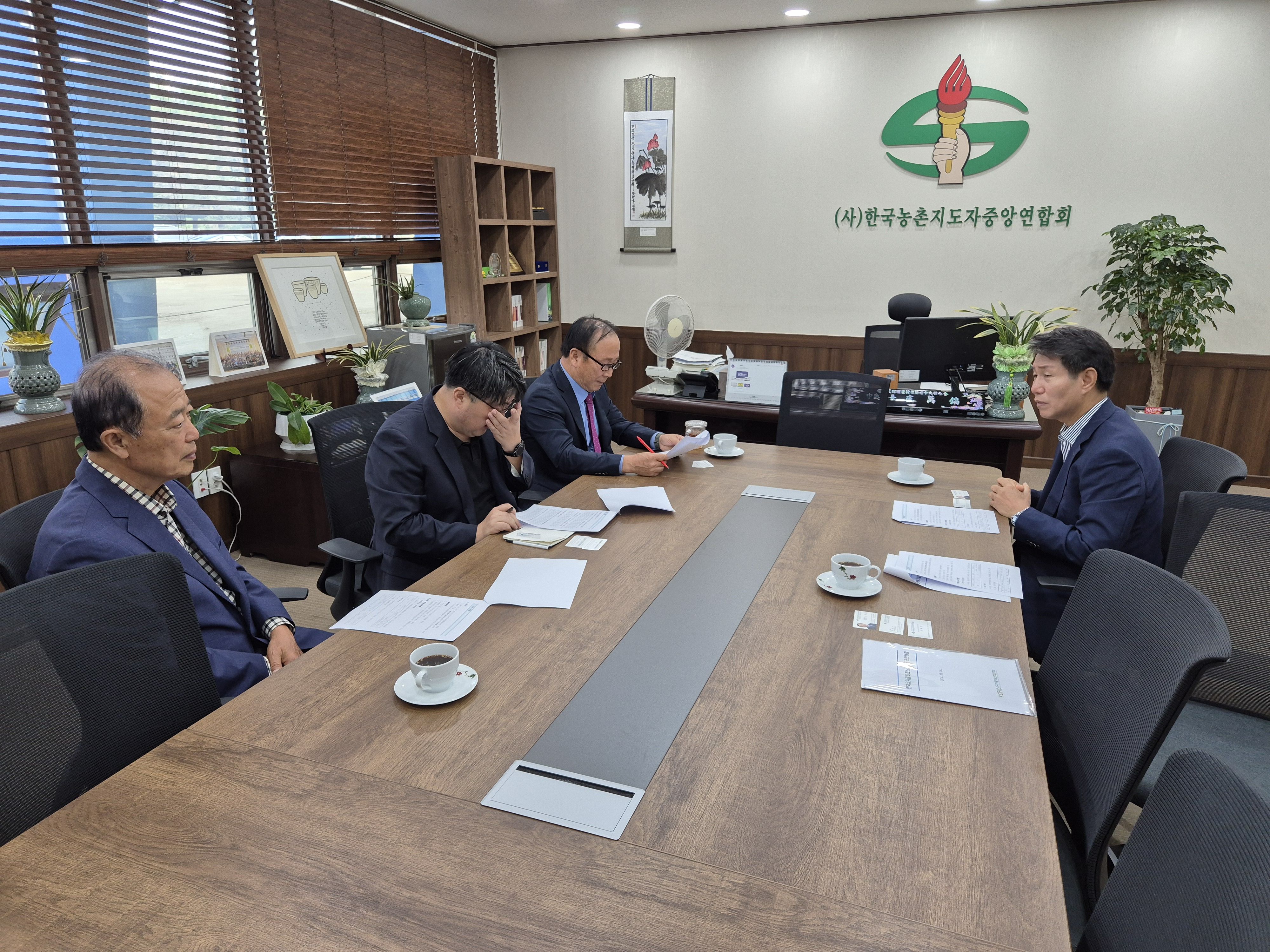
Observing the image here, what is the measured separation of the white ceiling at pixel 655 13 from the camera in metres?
4.46

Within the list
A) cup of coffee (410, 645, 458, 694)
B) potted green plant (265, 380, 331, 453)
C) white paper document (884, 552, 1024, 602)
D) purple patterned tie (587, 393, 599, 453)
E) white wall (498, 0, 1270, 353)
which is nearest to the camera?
cup of coffee (410, 645, 458, 694)

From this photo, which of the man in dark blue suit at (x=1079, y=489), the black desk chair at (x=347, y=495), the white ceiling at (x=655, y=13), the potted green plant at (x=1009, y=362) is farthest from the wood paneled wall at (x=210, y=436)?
the potted green plant at (x=1009, y=362)

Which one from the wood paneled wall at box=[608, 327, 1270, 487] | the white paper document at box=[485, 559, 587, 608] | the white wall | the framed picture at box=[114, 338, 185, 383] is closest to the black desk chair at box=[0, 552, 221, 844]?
the white paper document at box=[485, 559, 587, 608]

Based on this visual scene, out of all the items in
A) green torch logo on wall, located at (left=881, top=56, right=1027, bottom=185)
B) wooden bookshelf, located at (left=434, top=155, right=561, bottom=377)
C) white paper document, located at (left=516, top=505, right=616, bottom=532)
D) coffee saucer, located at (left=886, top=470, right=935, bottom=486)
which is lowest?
white paper document, located at (left=516, top=505, right=616, bottom=532)

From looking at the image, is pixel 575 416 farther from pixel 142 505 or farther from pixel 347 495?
pixel 142 505

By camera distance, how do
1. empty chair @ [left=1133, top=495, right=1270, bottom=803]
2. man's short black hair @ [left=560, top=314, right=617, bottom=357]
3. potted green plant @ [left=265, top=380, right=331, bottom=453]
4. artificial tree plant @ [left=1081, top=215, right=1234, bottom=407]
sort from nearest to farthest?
empty chair @ [left=1133, top=495, right=1270, bottom=803]
man's short black hair @ [left=560, top=314, right=617, bottom=357]
potted green plant @ [left=265, top=380, right=331, bottom=453]
artificial tree plant @ [left=1081, top=215, right=1234, bottom=407]

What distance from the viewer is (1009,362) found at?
352cm

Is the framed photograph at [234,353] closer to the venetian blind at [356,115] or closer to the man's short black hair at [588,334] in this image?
the venetian blind at [356,115]

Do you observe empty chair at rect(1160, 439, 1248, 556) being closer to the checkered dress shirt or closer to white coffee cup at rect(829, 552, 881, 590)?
white coffee cup at rect(829, 552, 881, 590)

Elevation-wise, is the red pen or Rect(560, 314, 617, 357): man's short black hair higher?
Rect(560, 314, 617, 357): man's short black hair

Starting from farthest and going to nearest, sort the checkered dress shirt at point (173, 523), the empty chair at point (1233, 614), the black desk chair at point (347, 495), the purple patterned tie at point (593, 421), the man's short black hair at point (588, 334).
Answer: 1. the purple patterned tie at point (593, 421)
2. the man's short black hair at point (588, 334)
3. the black desk chair at point (347, 495)
4. the empty chair at point (1233, 614)
5. the checkered dress shirt at point (173, 523)

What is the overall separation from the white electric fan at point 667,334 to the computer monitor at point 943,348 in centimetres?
107

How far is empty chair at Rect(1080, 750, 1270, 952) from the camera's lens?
0.75 meters

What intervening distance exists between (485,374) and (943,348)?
101 inches
